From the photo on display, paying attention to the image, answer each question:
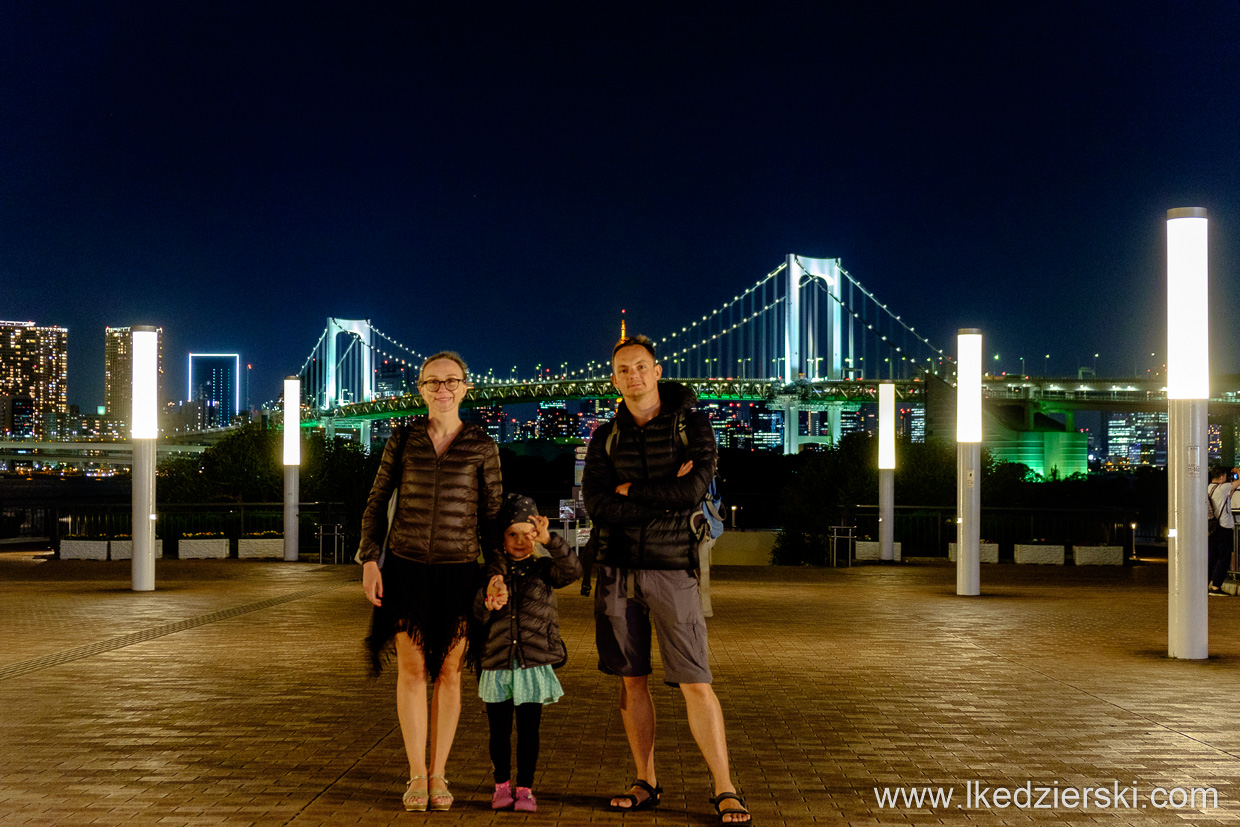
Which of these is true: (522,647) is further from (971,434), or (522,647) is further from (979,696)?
(971,434)

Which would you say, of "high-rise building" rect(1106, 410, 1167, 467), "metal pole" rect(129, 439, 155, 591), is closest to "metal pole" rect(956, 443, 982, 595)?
"metal pole" rect(129, 439, 155, 591)

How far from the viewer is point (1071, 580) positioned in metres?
15.0

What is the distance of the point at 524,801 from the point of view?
436 cm

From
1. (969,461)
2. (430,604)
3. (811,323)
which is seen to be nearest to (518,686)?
(430,604)

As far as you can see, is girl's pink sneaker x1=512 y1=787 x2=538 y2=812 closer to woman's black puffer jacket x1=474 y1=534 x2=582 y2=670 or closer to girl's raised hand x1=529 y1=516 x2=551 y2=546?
woman's black puffer jacket x1=474 y1=534 x2=582 y2=670

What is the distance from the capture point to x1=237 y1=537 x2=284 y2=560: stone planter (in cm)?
1881

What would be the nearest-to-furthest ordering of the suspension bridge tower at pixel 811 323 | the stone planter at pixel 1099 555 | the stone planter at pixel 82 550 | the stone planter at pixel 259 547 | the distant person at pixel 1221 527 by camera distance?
the distant person at pixel 1221 527, the stone planter at pixel 82 550, the stone planter at pixel 1099 555, the stone planter at pixel 259 547, the suspension bridge tower at pixel 811 323

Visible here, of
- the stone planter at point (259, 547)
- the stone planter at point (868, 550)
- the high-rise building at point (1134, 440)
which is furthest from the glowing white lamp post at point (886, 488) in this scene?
the high-rise building at point (1134, 440)

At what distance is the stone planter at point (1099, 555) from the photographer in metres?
18.1

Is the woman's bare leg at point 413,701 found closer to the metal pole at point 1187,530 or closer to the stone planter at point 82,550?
the metal pole at point 1187,530

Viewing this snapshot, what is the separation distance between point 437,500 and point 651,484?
31.1 inches

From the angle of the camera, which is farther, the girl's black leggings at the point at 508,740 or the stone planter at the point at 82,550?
the stone planter at the point at 82,550

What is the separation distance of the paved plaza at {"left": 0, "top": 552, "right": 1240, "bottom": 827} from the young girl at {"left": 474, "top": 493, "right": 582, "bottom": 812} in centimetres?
20

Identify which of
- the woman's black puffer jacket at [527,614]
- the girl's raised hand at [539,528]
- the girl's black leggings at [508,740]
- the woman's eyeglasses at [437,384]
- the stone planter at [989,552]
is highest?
the woman's eyeglasses at [437,384]
